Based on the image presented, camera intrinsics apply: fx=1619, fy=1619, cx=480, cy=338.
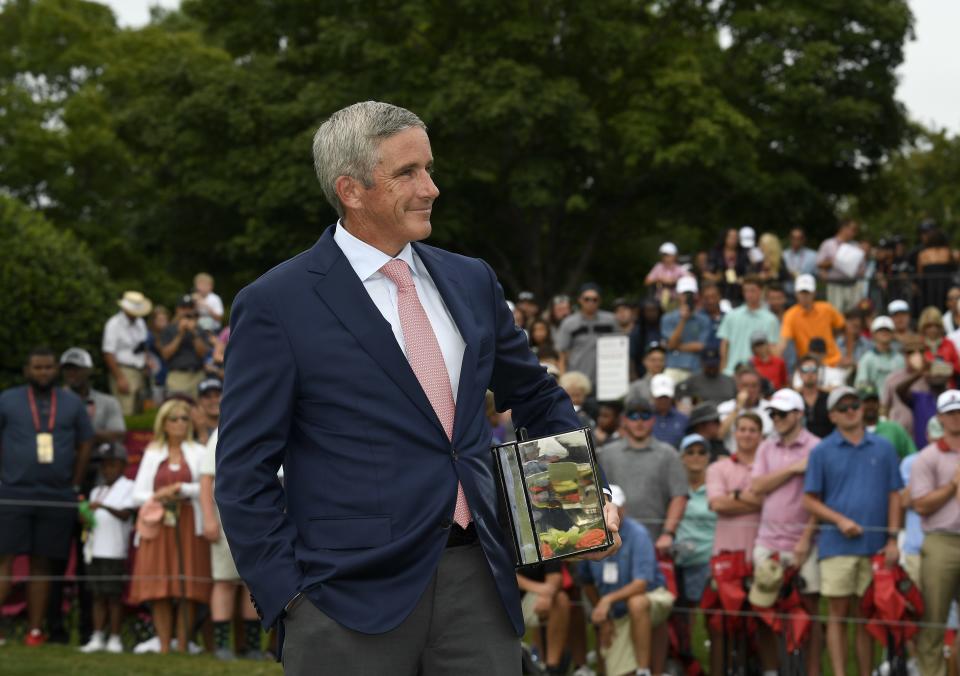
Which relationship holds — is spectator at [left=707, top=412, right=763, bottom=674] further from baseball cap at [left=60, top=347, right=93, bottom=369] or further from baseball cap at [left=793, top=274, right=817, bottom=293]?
baseball cap at [left=60, top=347, right=93, bottom=369]

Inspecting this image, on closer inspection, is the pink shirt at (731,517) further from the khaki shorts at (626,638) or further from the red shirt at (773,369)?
the red shirt at (773,369)

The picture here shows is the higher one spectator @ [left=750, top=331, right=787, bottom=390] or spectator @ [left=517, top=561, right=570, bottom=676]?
spectator @ [left=750, top=331, right=787, bottom=390]

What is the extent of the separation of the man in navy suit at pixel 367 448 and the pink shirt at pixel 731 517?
6494 mm

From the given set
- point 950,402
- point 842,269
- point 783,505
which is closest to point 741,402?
point 783,505

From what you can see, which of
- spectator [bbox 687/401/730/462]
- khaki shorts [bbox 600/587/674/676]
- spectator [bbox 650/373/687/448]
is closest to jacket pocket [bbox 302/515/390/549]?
khaki shorts [bbox 600/587/674/676]

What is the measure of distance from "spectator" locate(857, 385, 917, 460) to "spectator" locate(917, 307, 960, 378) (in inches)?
36.0

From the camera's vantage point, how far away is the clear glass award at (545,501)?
381cm

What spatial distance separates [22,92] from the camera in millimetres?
44969

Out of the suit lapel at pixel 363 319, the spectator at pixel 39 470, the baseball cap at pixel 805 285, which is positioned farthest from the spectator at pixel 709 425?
the suit lapel at pixel 363 319

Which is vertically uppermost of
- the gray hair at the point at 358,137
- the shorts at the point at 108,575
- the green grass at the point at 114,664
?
the gray hair at the point at 358,137

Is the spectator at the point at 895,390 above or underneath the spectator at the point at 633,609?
above

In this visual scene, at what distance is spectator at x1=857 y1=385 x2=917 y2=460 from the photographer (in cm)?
1170

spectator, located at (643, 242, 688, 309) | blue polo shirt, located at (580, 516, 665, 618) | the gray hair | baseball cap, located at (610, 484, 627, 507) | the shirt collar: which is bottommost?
blue polo shirt, located at (580, 516, 665, 618)

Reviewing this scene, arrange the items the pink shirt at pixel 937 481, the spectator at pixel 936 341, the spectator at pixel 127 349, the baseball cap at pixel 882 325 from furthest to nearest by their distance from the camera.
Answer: the spectator at pixel 127 349 → the baseball cap at pixel 882 325 → the spectator at pixel 936 341 → the pink shirt at pixel 937 481
